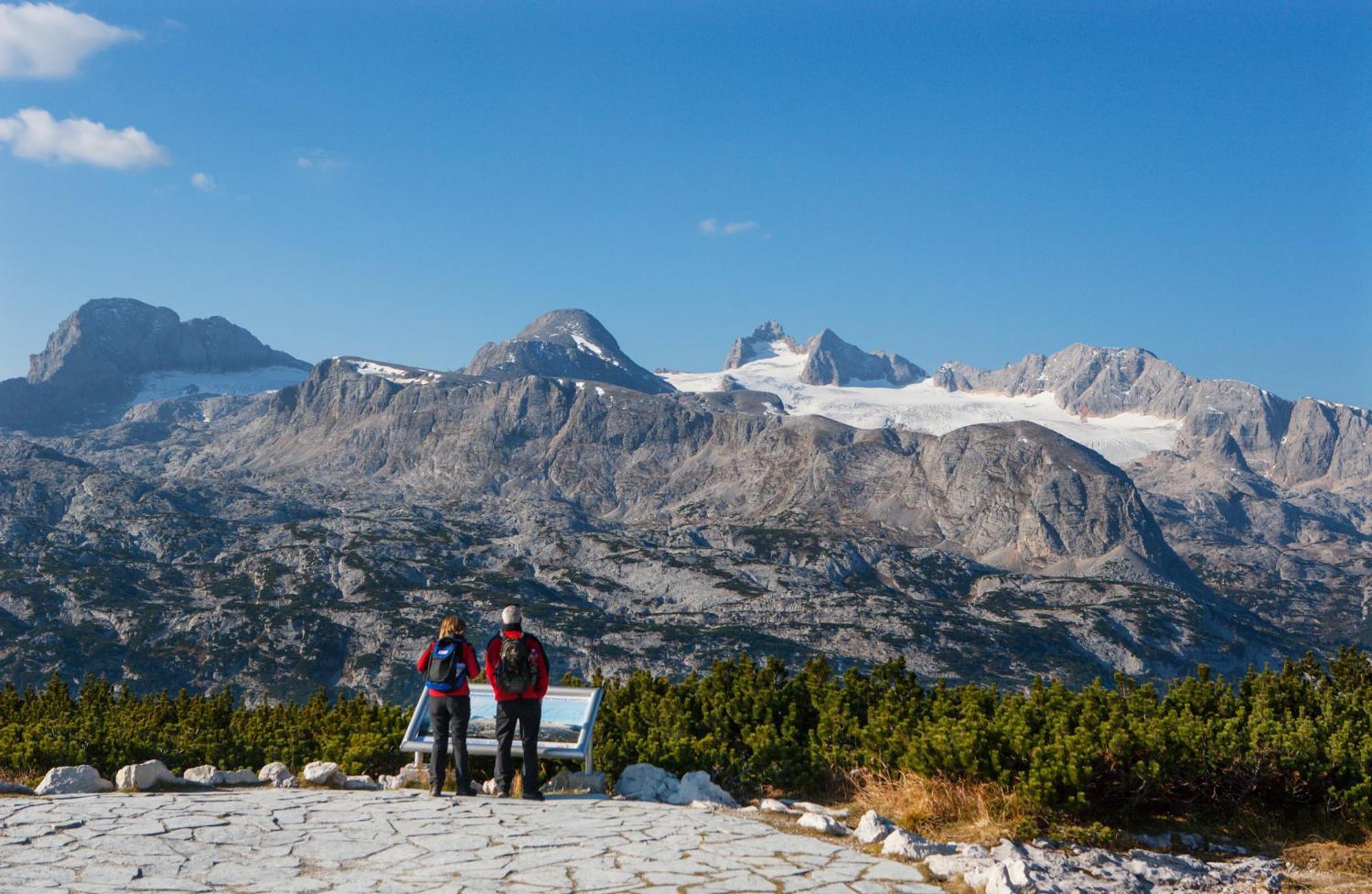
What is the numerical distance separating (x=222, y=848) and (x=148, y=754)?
7.80 m

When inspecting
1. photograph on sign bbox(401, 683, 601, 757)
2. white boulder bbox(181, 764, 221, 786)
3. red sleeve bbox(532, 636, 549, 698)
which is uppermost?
red sleeve bbox(532, 636, 549, 698)

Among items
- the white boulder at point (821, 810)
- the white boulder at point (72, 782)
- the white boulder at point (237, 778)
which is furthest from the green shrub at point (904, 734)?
the white boulder at point (72, 782)

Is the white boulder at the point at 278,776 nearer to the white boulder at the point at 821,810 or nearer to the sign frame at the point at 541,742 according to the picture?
the sign frame at the point at 541,742

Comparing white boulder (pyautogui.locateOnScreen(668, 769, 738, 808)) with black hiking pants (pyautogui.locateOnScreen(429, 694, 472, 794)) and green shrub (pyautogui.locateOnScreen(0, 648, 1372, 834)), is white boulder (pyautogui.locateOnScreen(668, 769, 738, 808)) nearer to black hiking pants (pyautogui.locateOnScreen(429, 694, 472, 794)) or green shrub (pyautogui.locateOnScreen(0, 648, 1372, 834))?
green shrub (pyautogui.locateOnScreen(0, 648, 1372, 834))

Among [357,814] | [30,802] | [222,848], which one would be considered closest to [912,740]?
[357,814]

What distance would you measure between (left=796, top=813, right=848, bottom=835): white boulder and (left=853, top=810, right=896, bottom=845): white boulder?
0.29m

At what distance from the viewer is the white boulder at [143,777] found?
19.1 m

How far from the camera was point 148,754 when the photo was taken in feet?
69.4

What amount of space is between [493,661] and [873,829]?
7.33m

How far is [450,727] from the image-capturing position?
19906 millimetres

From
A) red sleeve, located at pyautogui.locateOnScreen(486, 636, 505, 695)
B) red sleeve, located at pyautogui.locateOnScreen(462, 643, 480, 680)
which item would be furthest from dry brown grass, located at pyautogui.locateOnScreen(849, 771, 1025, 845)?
red sleeve, located at pyautogui.locateOnScreen(462, 643, 480, 680)

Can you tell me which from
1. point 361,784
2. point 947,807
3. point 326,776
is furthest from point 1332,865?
point 326,776

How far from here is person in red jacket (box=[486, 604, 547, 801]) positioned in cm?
1909

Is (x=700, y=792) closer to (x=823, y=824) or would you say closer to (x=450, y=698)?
(x=823, y=824)
